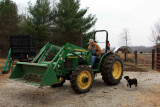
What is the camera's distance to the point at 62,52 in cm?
648

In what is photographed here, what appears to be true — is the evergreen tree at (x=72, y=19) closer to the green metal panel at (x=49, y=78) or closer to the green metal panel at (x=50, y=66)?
the green metal panel at (x=50, y=66)

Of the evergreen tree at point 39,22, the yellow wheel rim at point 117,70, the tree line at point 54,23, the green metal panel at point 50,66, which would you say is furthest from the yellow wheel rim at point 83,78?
the evergreen tree at point 39,22

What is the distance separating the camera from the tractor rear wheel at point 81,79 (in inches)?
247

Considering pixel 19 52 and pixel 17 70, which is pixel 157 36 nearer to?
pixel 19 52

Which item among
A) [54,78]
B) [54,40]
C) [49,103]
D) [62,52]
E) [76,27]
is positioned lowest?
[49,103]

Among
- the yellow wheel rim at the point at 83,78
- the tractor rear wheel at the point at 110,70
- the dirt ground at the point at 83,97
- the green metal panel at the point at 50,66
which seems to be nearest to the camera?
the dirt ground at the point at 83,97

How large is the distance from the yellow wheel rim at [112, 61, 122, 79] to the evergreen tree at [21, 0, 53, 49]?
13.7 m

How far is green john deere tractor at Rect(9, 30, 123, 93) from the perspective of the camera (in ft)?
20.3

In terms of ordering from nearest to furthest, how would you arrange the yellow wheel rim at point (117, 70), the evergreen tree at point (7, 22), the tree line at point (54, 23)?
the yellow wheel rim at point (117, 70) < the tree line at point (54, 23) < the evergreen tree at point (7, 22)

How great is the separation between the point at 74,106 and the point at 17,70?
261 cm

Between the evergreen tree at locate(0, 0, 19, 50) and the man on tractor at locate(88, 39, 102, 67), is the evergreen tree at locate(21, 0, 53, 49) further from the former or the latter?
the man on tractor at locate(88, 39, 102, 67)

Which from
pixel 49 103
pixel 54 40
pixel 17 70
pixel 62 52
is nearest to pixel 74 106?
pixel 49 103

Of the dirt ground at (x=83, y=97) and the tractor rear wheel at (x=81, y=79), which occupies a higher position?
the tractor rear wheel at (x=81, y=79)

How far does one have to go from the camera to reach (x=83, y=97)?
6199 millimetres
